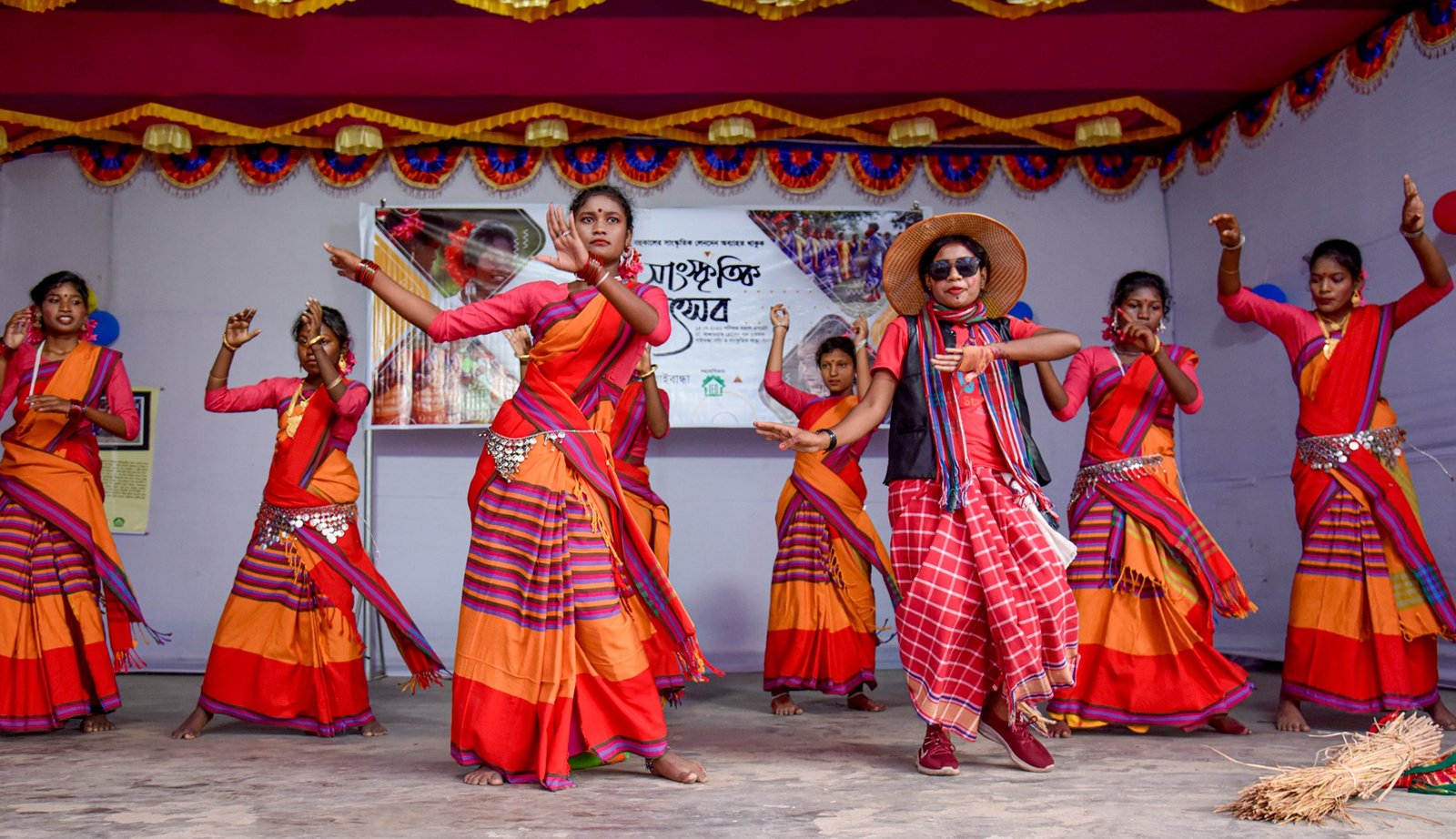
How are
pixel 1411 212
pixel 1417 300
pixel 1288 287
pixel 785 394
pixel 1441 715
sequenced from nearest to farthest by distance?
pixel 1411 212 < pixel 1441 715 < pixel 1417 300 < pixel 785 394 < pixel 1288 287

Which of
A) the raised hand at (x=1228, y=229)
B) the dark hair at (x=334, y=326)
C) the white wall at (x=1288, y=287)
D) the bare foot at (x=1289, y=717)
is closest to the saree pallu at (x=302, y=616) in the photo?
the dark hair at (x=334, y=326)

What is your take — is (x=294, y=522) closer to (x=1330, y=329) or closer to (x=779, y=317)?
(x=779, y=317)

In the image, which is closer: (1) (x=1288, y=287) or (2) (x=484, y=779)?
(2) (x=484, y=779)

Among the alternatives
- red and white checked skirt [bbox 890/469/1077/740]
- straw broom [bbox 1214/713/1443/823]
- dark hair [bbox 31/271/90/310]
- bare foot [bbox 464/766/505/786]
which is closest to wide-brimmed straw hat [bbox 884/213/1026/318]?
red and white checked skirt [bbox 890/469/1077/740]

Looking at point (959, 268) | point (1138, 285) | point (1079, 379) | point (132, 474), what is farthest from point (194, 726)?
point (1138, 285)

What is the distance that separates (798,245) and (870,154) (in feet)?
2.34

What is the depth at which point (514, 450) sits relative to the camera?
3189 millimetres

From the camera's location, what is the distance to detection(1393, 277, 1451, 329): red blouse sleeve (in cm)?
402

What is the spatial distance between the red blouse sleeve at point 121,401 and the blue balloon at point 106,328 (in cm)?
214

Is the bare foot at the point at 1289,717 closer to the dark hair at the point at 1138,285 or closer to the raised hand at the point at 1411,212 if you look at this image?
the dark hair at the point at 1138,285

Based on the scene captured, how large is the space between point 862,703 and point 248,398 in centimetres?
265

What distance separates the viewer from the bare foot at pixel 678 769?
310cm

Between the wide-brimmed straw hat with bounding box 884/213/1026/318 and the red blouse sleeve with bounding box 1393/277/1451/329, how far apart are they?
1536mm

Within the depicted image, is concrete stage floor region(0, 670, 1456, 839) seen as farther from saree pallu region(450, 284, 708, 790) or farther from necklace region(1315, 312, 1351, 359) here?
necklace region(1315, 312, 1351, 359)
